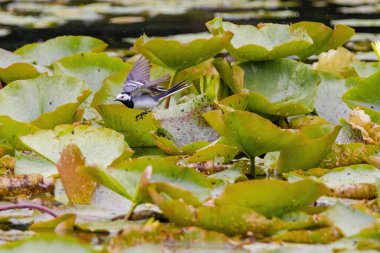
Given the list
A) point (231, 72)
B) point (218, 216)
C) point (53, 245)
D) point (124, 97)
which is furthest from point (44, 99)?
point (53, 245)

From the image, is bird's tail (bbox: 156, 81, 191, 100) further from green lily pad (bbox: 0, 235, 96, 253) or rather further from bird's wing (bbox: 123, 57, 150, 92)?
green lily pad (bbox: 0, 235, 96, 253)

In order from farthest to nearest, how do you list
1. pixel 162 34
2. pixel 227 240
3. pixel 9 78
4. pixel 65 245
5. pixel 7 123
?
pixel 162 34 < pixel 9 78 < pixel 7 123 < pixel 227 240 < pixel 65 245

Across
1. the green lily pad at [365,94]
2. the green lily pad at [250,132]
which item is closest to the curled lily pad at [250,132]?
the green lily pad at [250,132]

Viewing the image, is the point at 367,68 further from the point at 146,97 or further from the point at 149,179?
the point at 149,179

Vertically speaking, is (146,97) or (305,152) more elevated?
(146,97)

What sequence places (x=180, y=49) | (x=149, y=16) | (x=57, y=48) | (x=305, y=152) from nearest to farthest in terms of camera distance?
1. (x=305, y=152)
2. (x=180, y=49)
3. (x=57, y=48)
4. (x=149, y=16)

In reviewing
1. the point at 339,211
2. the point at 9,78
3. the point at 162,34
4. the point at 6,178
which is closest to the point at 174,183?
the point at 339,211

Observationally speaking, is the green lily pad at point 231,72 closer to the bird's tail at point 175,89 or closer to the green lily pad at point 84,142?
the bird's tail at point 175,89

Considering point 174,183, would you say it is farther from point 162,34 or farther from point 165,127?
point 162,34
